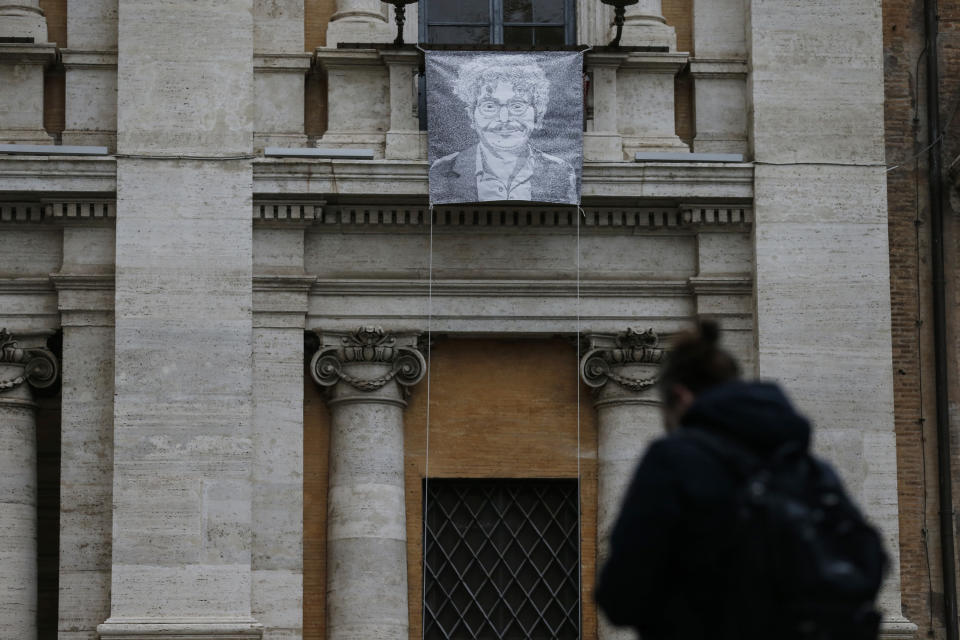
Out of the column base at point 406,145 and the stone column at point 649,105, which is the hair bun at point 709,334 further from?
the stone column at point 649,105

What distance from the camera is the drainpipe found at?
18.5 m

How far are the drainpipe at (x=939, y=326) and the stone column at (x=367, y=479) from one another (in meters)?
4.56

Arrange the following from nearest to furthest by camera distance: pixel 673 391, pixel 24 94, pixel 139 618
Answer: pixel 673 391 < pixel 139 618 < pixel 24 94

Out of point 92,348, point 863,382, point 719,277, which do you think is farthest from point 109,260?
point 863,382

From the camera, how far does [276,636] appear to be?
18.0m

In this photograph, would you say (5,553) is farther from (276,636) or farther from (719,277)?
(719,277)

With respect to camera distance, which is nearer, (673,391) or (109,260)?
(673,391)

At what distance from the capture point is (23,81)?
18.9 metres

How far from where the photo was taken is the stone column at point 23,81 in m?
18.8

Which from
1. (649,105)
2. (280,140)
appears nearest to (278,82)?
(280,140)

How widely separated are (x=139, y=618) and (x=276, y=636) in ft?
3.82

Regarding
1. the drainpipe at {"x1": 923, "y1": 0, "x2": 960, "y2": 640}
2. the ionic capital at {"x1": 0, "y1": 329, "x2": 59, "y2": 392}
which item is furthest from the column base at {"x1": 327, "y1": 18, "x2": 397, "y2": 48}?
the drainpipe at {"x1": 923, "y1": 0, "x2": 960, "y2": 640}

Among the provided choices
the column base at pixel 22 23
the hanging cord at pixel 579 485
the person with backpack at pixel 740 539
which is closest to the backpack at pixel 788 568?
the person with backpack at pixel 740 539

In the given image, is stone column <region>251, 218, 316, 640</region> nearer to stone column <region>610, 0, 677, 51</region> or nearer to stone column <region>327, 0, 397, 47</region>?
stone column <region>327, 0, 397, 47</region>
